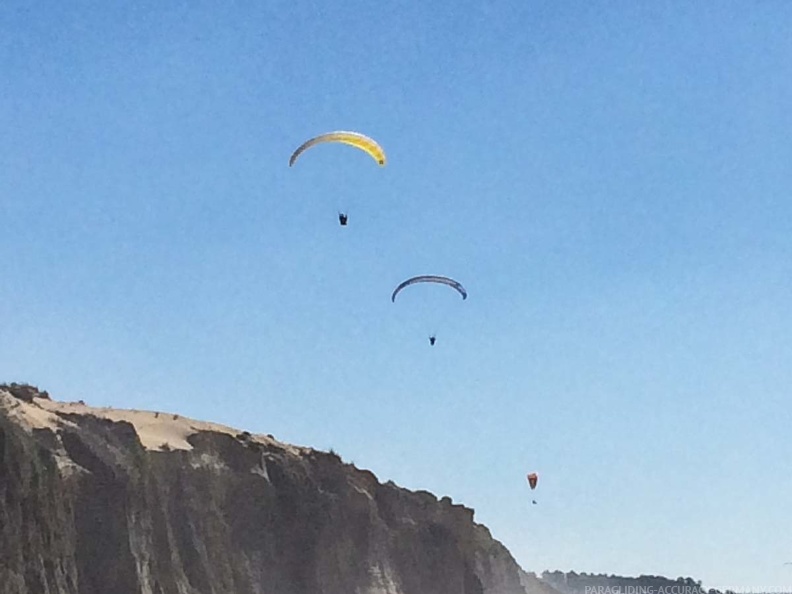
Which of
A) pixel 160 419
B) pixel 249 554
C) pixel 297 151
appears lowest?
pixel 249 554

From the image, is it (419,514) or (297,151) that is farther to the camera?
(419,514)

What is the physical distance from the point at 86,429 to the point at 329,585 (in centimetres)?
1927

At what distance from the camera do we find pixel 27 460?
87.9 feet

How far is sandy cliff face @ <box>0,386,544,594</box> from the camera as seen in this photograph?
27.3m

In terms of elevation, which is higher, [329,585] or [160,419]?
[160,419]

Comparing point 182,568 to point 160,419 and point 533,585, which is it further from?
point 533,585

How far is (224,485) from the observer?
45.0 metres

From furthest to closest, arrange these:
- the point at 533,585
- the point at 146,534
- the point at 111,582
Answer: the point at 533,585 < the point at 146,534 < the point at 111,582

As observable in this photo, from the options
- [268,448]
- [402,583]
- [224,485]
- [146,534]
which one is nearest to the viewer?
[146,534]

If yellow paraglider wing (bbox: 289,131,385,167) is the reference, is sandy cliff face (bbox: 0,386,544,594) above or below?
below

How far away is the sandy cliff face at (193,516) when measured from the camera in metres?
27.3

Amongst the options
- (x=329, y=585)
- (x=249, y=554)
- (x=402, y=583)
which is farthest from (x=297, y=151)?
(x=402, y=583)

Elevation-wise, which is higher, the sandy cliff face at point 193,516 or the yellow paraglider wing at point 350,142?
the yellow paraglider wing at point 350,142

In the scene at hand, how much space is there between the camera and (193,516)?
40.8 metres
